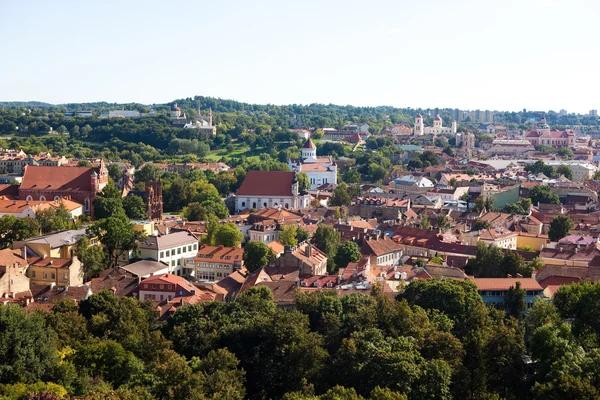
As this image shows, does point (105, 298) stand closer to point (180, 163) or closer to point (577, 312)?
point (577, 312)

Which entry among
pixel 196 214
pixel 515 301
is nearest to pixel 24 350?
pixel 515 301

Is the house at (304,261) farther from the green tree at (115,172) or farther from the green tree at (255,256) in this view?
the green tree at (115,172)

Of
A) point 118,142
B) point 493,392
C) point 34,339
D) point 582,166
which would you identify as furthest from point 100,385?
point 118,142

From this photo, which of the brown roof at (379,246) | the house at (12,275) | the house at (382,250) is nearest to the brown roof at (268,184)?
the brown roof at (379,246)

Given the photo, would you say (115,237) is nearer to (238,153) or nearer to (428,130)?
(238,153)

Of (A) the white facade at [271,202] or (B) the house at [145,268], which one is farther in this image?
(A) the white facade at [271,202]

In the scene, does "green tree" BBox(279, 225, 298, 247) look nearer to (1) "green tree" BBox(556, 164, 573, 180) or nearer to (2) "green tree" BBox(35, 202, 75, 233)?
(2) "green tree" BBox(35, 202, 75, 233)

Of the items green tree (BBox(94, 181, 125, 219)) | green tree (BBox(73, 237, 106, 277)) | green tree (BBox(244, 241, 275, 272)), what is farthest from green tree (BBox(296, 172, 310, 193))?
green tree (BBox(73, 237, 106, 277))
